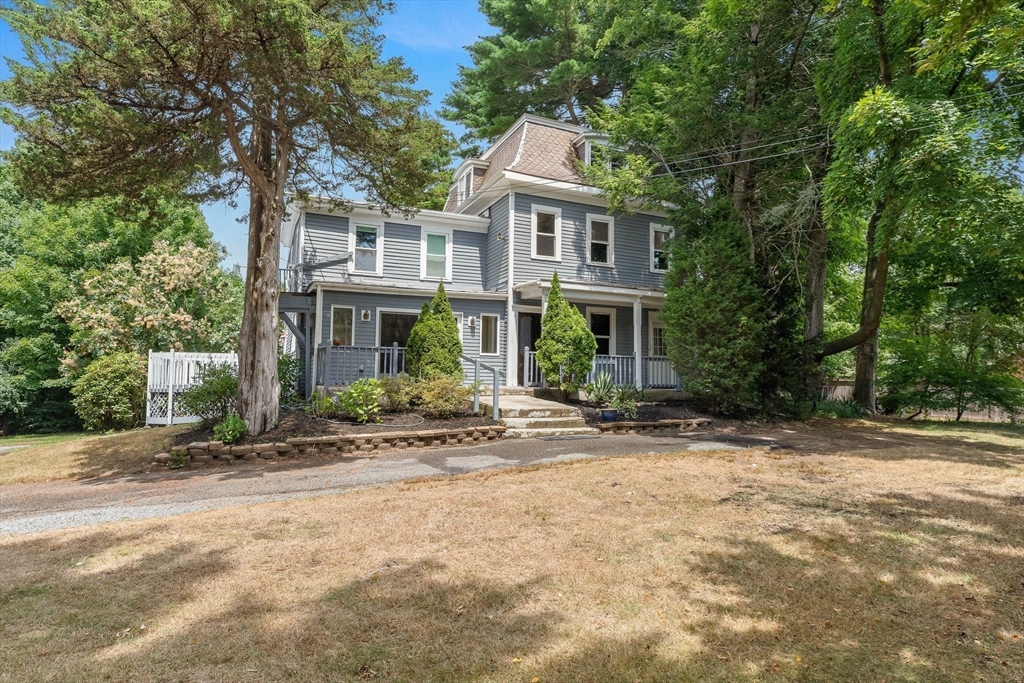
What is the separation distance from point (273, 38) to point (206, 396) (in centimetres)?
636

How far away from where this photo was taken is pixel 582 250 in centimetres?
1703

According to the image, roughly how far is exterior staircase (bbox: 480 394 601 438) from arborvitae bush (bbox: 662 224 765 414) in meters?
3.19

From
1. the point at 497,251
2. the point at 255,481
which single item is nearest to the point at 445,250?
the point at 497,251

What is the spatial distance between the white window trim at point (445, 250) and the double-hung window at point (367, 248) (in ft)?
4.23

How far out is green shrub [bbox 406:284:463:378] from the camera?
1248 cm

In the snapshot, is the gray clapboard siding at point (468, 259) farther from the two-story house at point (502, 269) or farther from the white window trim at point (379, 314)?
the white window trim at point (379, 314)

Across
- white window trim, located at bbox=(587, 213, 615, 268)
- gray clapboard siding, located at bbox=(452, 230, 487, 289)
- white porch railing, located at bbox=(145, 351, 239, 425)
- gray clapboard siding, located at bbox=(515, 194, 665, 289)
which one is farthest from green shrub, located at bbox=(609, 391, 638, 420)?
white porch railing, located at bbox=(145, 351, 239, 425)

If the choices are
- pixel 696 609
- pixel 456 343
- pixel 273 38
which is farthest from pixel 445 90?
pixel 696 609

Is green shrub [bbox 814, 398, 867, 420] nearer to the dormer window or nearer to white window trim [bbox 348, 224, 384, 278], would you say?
the dormer window

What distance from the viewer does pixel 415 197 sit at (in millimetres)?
11484

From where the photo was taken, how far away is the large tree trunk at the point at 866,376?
16812 mm

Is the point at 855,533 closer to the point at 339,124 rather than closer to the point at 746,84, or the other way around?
the point at 339,124

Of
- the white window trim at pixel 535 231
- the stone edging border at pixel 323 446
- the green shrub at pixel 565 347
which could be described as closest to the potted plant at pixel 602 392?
the green shrub at pixel 565 347

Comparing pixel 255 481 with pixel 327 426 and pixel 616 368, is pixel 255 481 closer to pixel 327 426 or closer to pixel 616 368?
pixel 327 426
